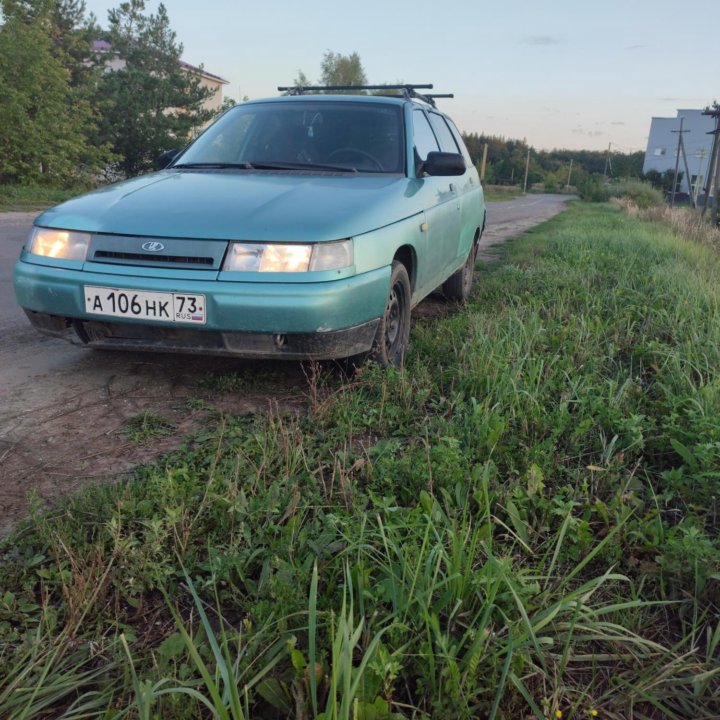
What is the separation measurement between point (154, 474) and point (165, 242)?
1182 mm

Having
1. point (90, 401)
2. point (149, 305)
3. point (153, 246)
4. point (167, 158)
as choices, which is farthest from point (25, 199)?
point (149, 305)

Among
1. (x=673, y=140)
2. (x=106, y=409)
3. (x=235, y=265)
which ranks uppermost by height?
(x=673, y=140)

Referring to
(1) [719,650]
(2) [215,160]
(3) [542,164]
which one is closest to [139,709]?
(1) [719,650]

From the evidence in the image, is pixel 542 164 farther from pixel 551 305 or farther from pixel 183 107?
pixel 551 305

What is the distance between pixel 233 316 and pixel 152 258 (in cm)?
48

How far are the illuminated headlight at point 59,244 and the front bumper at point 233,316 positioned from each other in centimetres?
8

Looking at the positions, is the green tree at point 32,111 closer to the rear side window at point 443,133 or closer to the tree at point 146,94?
the tree at point 146,94

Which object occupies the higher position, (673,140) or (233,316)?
(673,140)

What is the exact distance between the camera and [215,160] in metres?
4.25

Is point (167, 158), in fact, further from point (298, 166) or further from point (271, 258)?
point (271, 258)

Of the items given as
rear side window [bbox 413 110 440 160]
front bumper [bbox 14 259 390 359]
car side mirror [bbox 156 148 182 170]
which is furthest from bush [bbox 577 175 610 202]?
front bumper [bbox 14 259 390 359]

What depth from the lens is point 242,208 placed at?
3150mm

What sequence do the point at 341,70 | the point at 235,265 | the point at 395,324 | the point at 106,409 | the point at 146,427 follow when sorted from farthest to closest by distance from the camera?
the point at 341,70 < the point at 395,324 < the point at 106,409 < the point at 235,265 < the point at 146,427

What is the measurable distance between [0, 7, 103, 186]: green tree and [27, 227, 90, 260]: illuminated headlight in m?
17.7
